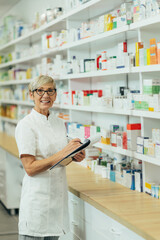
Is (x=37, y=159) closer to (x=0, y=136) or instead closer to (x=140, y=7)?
(x=140, y=7)


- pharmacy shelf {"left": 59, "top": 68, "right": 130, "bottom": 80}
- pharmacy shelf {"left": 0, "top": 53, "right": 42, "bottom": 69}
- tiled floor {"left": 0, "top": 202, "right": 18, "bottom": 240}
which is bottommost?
tiled floor {"left": 0, "top": 202, "right": 18, "bottom": 240}

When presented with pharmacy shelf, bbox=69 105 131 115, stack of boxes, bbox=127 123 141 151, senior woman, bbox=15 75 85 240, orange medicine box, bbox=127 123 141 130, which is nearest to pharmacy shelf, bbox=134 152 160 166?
stack of boxes, bbox=127 123 141 151

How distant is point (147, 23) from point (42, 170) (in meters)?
1.31

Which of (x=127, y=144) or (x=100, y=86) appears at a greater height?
(x=100, y=86)

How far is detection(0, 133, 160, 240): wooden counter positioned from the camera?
2.50 meters

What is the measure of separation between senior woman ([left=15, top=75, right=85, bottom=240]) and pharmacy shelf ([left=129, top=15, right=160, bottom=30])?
32.8 inches

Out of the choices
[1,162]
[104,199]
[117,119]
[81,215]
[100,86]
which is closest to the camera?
[104,199]

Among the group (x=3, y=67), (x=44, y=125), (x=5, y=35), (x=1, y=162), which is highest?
(x=5, y=35)

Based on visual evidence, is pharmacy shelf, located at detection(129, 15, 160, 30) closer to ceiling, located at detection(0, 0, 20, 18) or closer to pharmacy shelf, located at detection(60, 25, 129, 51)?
pharmacy shelf, located at detection(60, 25, 129, 51)

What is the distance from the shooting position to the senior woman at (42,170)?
109 inches

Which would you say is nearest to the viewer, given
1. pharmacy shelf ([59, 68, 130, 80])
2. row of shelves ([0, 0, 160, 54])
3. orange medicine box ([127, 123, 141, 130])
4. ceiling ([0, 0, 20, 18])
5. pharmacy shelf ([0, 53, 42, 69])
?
row of shelves ([0, 0, 160, 54])

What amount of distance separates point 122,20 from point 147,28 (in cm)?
28

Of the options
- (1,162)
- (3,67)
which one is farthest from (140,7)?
(3,67)

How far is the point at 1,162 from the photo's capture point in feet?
21.0
